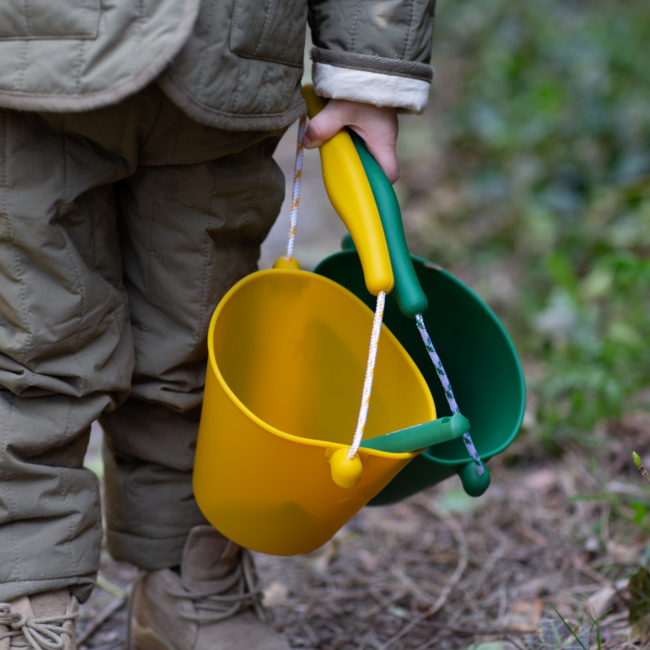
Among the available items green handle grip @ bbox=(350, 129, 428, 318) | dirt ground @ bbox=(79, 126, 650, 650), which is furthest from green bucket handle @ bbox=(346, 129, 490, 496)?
dirt ground @ bbox=(79, 126, 650, 650)

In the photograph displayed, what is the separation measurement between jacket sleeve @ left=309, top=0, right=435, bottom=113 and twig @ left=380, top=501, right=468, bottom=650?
832mm

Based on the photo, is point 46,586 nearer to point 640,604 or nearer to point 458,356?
point 458,356

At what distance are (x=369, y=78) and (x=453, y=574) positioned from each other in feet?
2.99

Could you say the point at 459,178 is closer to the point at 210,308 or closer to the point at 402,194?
the point at 402,194

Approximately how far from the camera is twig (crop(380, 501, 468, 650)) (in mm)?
1177

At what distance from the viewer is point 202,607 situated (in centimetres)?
108

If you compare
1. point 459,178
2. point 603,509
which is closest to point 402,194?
point 459,178

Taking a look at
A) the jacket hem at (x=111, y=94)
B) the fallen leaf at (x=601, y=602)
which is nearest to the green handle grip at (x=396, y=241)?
the jacket hem at (x=111, y=94)

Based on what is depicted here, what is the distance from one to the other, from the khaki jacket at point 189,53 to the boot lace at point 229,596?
0.69 m

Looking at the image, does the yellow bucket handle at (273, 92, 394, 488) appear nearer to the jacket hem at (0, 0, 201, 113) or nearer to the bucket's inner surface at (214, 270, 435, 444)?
the bucket's inner surface at (214, 270, 435, 444)

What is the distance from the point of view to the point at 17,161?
2.56ft

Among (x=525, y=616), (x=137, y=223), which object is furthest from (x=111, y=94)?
(x=525, y=616)

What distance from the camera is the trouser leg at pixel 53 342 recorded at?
2.59 feet

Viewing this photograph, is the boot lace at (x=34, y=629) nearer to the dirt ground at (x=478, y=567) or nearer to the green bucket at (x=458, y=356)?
the dirt ground at (x=478, y=567)
